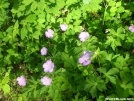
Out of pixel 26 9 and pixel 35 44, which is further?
pixel 35 44

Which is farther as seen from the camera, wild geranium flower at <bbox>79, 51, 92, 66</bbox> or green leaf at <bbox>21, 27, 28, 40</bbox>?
green leaf at <bbox>21, 27, 28, 40</bbox>

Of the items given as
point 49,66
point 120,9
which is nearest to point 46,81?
point 49,66

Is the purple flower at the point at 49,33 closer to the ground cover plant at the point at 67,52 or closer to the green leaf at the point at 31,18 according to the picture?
the ground cover plant at the point at 67,52

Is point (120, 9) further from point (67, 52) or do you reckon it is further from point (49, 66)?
point (49, 66)

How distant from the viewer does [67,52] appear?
275 centimetres

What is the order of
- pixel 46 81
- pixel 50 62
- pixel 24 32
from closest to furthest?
pixel 46 81 → pixel 50 62 → pixel 24 32

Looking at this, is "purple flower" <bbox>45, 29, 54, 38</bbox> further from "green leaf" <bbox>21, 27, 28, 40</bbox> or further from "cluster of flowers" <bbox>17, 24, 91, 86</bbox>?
"green leaf" <bbox>21, 27, 28, 40</bbox>

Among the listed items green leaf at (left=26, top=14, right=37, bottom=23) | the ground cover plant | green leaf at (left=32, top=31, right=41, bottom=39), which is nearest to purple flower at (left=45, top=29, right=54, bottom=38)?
the ground cover plant

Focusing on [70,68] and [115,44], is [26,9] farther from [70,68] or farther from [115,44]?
[115,44]

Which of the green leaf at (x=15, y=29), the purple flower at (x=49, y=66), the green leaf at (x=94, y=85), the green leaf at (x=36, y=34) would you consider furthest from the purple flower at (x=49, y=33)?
the green leaf at (x=94, y=85)

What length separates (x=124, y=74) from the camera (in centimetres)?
238

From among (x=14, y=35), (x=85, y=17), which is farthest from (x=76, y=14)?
(x=14, y=35)

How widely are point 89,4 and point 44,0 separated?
60cm

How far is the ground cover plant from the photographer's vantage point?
2.44 metres
